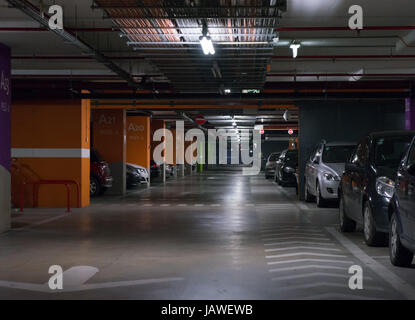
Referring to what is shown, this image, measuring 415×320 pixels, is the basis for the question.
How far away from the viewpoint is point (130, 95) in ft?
53.2

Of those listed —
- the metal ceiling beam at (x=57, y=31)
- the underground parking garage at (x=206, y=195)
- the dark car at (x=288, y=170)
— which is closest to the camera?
the underground parking garage at (x=206, y=195)

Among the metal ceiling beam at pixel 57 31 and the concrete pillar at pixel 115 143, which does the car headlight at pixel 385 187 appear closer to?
the metal ceiling beam at pixel 57 31

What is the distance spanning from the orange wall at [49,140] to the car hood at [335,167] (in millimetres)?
6095

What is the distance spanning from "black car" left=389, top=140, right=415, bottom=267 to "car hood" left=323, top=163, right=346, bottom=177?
7038 millimetres

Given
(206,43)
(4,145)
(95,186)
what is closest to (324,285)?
(206,43)

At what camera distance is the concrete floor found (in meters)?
6.18

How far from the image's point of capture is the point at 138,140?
26469 millimetres

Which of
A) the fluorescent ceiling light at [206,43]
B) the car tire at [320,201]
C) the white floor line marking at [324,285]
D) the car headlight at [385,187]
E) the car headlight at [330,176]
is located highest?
the fluorescent ceiling light at [206,43]

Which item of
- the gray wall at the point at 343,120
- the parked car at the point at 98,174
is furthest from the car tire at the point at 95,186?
the gray wall at the point at 343,120

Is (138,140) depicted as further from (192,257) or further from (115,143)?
(192,257)

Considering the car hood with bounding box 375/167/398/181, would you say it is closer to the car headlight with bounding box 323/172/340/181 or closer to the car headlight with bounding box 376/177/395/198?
the car headlight with bounding box 376/177/395/198

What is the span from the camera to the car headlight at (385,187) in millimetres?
8211

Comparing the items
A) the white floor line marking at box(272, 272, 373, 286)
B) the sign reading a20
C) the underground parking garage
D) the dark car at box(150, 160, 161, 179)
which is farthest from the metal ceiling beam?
the dark car at box(150, 160, 161, 179)

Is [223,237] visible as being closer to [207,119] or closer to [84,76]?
[84,76]
